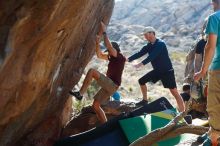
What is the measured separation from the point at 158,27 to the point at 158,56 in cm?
12179

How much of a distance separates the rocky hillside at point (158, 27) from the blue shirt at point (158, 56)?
102 feet

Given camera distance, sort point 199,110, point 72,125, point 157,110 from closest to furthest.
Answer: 1. point 157,110
2. point 72,125
3. point 199,110

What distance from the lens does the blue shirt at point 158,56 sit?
14.8 metres

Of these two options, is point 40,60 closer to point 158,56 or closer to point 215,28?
point 215,28

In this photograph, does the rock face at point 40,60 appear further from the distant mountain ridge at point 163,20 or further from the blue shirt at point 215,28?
the distant mountain ridge at point 163,20

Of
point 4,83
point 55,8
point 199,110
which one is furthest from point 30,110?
point 199,110

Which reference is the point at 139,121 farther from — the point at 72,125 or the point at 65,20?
the point at 65,20

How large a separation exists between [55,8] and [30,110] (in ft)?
12.8

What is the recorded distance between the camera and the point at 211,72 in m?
8.44

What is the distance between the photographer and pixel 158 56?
49.2 ft

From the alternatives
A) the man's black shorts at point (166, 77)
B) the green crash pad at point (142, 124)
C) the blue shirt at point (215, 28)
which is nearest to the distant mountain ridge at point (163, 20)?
the man's black shorts at point (166, 77)

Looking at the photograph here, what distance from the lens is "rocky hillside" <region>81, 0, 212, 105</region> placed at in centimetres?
5774

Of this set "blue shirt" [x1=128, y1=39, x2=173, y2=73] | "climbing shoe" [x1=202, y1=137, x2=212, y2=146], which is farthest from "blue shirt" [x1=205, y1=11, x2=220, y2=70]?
"blue shirt" [x1=128, y1=39, x2=173, y2=73]

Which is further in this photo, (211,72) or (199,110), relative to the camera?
(199,110)
